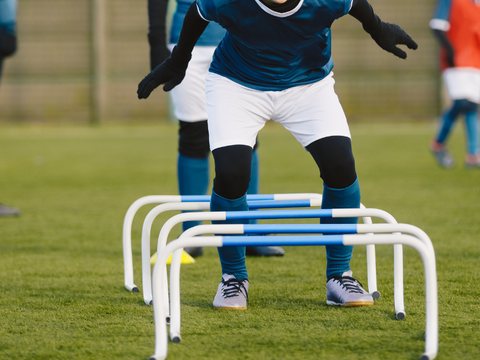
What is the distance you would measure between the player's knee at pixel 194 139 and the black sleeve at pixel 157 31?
1.09 feet

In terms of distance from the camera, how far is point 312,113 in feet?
7.18

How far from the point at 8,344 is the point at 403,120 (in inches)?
559

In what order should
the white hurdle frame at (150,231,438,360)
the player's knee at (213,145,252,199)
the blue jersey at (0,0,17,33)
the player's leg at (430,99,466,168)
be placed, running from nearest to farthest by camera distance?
1. the white hurdle frame at (150,231,438,360)
2. the player's knee at (213,145,252,199)
3. the blue jersey at (0,0,17,33)
4. the player's leg at (430,99,466,168)

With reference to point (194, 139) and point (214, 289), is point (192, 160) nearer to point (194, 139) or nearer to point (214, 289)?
point (194, 139)

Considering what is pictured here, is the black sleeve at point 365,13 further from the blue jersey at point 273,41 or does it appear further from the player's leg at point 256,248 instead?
the player's leg at point 256,248

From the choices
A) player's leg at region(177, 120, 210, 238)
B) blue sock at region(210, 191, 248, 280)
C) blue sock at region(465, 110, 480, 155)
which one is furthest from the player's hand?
blue sock at region(465, 110, 480, 155)

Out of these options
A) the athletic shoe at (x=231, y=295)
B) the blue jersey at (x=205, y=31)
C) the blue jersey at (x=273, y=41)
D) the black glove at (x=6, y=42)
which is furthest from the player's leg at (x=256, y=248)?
the black glove at (x=6, y=42)

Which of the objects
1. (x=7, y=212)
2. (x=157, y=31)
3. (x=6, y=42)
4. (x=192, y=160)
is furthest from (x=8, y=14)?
(x=192, y=160)

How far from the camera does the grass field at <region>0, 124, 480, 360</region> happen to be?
1.82 meters

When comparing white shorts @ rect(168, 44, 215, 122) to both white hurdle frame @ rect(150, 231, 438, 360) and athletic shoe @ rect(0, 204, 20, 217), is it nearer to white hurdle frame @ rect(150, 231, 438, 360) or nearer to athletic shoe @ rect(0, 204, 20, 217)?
white hurdle frame @ rect(150, 231, 438, 360)

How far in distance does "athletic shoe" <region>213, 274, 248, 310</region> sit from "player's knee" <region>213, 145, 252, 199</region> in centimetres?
34

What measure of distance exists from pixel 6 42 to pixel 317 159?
3.07 m

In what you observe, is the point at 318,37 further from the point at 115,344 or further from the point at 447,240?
the point at 447,240

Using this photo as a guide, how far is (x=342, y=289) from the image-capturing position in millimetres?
2201
